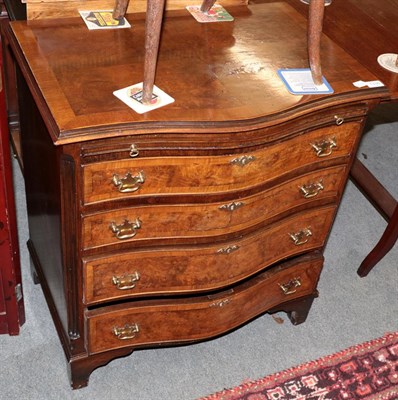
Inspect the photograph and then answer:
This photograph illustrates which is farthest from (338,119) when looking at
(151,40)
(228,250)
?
(151,40)

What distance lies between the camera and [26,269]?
111 inches

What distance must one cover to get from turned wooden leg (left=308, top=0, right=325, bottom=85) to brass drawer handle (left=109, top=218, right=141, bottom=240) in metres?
0.65

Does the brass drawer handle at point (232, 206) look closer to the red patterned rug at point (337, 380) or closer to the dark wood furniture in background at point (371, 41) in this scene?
the dark wood furniture in background at point (371, 41)

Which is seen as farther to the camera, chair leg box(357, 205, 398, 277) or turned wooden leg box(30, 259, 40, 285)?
chair leg box(357, 205, 398, 277)

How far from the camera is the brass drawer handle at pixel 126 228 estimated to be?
6.42 feet

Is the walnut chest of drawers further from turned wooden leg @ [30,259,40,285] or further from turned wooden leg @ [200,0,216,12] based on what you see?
turned wooden leg @ [30,259,40,285]

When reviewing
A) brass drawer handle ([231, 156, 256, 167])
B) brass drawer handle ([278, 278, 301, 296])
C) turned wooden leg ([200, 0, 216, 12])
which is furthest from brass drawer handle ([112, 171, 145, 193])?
brass drawer handle ([278, 278, 301, 296])

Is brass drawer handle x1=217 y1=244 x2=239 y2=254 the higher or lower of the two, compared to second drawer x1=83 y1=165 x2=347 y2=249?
lower

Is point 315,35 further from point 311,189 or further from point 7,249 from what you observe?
point 7,249

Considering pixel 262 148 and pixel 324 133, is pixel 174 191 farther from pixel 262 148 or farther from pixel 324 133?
pixel 324 133

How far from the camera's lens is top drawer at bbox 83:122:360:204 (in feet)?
6.04

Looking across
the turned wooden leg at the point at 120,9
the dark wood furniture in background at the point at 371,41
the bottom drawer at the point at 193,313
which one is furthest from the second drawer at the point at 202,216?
the turned wooden leg at the point at 120,9

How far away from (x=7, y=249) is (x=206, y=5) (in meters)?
1.03

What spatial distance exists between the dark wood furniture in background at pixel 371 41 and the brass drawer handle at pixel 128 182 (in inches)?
33.3
